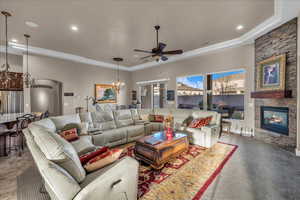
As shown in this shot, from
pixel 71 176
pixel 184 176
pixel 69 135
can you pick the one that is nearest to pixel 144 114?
pixel 69 135

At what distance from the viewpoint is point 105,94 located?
7.39 metres

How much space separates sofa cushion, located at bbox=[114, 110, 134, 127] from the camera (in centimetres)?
422

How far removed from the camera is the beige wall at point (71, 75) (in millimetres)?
5227

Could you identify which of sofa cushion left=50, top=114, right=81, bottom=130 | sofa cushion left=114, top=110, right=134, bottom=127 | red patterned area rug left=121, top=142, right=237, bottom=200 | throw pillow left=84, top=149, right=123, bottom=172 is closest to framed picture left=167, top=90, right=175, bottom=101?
sofa cushion left=114, top=110, right=134, bottom=127

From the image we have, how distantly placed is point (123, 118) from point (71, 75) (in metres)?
3.76

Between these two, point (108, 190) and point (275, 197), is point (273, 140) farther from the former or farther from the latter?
point (108, 190)

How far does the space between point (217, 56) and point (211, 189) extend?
4902mm

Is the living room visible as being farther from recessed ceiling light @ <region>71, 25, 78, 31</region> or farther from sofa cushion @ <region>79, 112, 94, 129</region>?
recessed ceiling light @ <region>71, 25, 78, 31</region>

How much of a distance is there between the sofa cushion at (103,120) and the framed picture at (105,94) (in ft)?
11.2

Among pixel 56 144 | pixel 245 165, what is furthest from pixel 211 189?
Answer: pixel 56 144

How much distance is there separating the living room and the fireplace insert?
0.03 meters

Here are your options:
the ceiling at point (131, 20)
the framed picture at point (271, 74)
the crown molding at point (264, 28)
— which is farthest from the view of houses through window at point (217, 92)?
the ceiling at point (131, 20)

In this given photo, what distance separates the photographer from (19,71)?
18.2 feet

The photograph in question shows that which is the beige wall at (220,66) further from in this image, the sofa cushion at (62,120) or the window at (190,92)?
the sofa cushion at (62,120)
